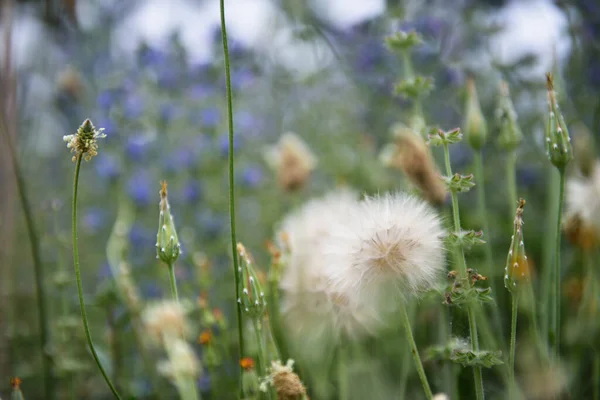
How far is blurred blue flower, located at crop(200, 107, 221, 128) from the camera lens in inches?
81.0

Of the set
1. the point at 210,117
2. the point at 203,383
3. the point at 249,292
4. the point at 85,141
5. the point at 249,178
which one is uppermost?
the point at 210,117

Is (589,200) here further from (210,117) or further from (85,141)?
(210,117)

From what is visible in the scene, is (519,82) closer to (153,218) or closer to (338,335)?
(338,335)

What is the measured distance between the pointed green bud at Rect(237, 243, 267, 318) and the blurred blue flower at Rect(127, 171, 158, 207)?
1379 mm

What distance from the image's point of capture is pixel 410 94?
1.03 m

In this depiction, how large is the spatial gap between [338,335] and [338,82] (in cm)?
198

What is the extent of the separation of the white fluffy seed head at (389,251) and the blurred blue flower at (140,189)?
1365 millimetres

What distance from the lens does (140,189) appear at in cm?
208

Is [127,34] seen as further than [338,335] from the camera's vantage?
Yes

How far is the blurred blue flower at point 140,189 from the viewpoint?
2.07 metres

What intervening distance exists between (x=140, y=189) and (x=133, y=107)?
0.92 ft

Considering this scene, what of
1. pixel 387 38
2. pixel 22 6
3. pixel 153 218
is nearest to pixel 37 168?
pixel 153 218

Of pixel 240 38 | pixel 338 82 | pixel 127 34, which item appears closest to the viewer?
pixel 240 38

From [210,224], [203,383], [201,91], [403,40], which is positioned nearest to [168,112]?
[201,91]
